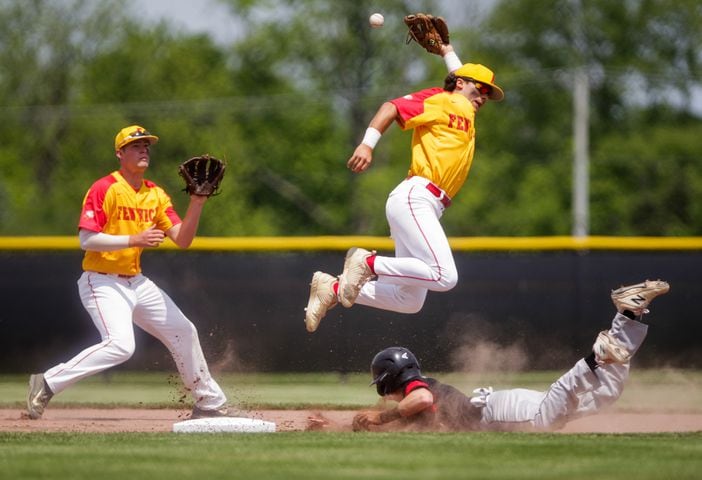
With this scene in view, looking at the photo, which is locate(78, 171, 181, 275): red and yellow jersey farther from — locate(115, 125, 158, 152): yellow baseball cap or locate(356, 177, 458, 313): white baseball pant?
locate(356, 177, 458, 313): white baseball pant

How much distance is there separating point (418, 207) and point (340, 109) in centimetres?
2569

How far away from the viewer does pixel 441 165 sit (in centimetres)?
795

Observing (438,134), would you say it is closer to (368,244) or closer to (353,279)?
(353,279)

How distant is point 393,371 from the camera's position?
716 cm

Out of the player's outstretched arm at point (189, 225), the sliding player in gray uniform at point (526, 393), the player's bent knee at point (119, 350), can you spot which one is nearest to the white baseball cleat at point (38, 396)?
the player's bent knee at point (119, 350)

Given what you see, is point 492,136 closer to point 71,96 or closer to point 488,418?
point 71,96

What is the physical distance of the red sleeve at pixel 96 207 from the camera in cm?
812

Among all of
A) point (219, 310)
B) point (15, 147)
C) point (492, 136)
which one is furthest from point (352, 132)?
point (219, 310)

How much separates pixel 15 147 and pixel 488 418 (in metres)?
27.1

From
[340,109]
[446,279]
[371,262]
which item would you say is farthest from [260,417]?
[340,109]

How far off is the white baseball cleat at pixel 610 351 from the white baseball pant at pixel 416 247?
1057 mm

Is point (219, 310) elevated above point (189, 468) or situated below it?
above

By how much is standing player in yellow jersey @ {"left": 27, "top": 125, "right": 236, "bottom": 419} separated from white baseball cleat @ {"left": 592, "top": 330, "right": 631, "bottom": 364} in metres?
2.63

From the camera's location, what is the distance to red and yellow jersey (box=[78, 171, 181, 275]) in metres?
8.21
